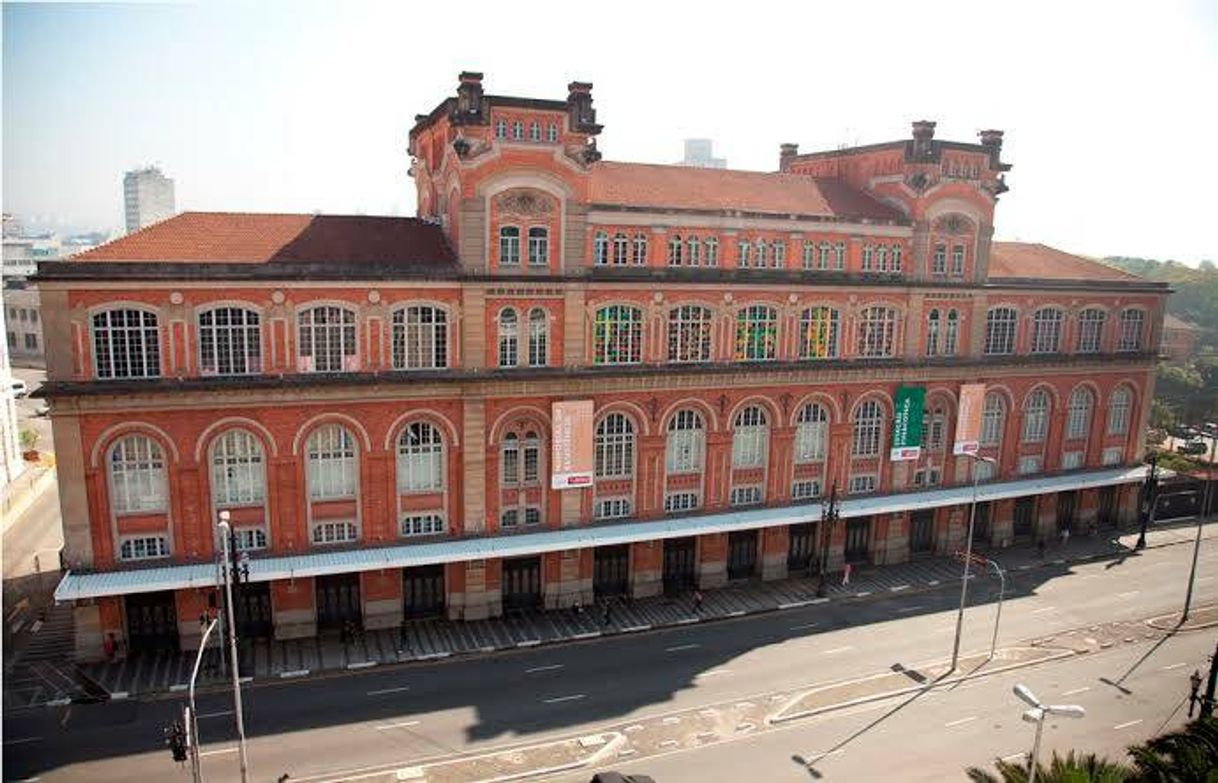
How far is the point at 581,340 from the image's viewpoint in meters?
45.0

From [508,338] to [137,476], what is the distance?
1820 cm

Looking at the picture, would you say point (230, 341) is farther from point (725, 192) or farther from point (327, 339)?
point (725, 192)

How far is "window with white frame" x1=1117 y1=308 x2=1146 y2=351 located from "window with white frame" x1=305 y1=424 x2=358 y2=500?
176ft

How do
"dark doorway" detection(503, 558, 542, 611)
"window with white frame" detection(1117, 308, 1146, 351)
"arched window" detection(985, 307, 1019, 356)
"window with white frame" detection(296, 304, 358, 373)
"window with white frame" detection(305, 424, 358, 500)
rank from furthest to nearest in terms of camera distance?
"window with white frame" detection(1117, 308, 1146, 351) < "arched window" detection(985, 307, 1019, 356) < "dark doorway" detection(503, 558, 542, 611) < "window with white frame" detection(305, 424, 358, 500) < "window with white frame" detection(296, 304, 358, 373)

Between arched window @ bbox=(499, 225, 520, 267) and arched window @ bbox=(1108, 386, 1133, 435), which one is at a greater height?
arched window @ bbox=(499, 225, 520, 267)

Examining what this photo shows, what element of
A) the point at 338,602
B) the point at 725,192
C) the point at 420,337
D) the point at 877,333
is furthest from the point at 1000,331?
the point at 338,602

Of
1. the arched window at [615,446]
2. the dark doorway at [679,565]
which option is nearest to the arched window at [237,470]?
the arched window at [615,446]

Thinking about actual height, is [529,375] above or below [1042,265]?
below

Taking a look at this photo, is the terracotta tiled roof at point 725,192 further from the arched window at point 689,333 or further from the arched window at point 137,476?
the arched window at point 137,476

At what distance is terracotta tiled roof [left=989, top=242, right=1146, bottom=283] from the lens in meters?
58.3

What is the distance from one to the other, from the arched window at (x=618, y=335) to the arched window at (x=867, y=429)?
15.3m

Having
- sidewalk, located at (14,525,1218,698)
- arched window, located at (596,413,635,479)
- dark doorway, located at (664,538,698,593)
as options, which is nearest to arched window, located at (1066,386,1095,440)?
sidewalk, located at (14,525,1218,698)

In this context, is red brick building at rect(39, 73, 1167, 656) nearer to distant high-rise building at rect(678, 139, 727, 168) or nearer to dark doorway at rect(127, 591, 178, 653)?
dark doorway at rect(127, 591, 178, 653)

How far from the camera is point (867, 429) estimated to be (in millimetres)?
53219
